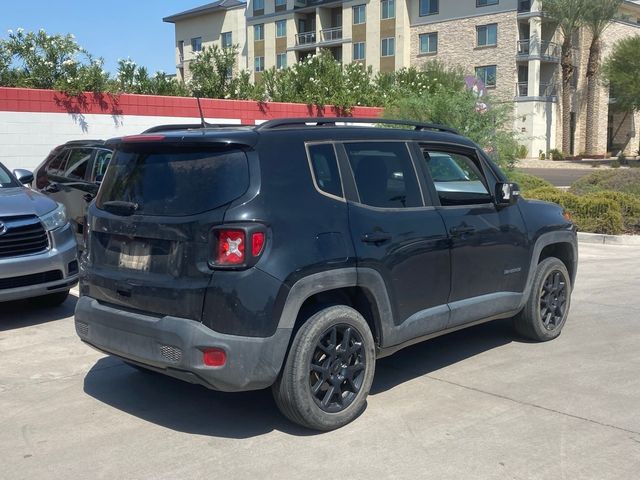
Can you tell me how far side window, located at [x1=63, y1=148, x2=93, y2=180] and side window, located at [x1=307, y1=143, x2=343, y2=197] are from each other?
682 centimetres

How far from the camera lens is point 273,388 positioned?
467cm

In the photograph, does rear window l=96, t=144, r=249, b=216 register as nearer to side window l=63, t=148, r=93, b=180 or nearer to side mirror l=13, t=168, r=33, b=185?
side mirror l=13, t=168, r=33, b=185

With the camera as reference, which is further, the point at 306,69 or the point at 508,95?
the point at 508,95

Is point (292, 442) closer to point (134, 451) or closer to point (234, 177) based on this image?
point (134, 451)

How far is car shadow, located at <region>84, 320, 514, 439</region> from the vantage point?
4.95 m

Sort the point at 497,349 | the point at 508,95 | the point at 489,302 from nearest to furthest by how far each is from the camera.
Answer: the point at 489,302, the point at 497,349, the point at 508,95

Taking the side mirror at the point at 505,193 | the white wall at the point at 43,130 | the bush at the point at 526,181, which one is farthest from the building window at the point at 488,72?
the side mirror at the point at 505,193

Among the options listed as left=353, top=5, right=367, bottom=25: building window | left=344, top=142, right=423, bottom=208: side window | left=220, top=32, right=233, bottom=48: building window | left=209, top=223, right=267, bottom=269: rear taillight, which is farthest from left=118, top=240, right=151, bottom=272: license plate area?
left=220, top=32, right=233, bottom=48: building window

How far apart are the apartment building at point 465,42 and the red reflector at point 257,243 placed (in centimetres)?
4558

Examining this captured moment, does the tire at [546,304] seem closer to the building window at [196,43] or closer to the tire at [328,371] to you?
the tire at [328,371]

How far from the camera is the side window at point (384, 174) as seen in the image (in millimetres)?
5129

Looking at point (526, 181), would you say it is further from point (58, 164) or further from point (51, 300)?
point (51, 300)

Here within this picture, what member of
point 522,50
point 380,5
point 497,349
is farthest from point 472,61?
point 497,349

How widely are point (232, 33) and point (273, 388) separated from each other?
69.4m
